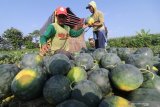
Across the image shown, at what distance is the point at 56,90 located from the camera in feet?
11.1

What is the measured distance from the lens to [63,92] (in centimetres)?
339

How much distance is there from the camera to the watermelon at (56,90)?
3.38 metres

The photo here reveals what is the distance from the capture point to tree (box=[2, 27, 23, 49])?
63.0m

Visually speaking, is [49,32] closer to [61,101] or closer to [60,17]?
[60,17]

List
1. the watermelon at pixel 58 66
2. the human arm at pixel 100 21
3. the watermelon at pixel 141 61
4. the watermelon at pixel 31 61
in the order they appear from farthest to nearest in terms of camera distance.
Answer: the human arm at pixel 100 21 → the watermelon at pixel 31 61 → the watermelon at pixel 141 61 → the watermelon at pixel 58 66

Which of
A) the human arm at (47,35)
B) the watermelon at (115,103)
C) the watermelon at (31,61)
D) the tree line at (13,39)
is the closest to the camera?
the watermelon at (115,103)

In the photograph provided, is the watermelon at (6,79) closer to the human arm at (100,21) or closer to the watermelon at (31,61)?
the watermelon at (31,61)

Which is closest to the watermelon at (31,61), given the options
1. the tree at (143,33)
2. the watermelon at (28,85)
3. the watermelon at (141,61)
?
the watermelon at (28,85)

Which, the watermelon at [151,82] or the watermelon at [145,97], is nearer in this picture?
the watermelon at [145,97]

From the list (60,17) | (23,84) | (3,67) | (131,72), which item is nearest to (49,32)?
(60,17)

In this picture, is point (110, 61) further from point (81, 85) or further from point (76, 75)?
point (81, 85)

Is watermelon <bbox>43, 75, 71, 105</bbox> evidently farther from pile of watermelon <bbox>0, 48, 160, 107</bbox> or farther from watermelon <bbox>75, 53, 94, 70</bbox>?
watermelon <bbox>75, 53, 94, 70</bbox>

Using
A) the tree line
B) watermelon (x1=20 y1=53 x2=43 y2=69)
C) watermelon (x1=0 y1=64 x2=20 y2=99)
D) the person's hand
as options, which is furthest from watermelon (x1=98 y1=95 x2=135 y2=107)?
the tree line

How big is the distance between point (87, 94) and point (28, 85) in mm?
800
